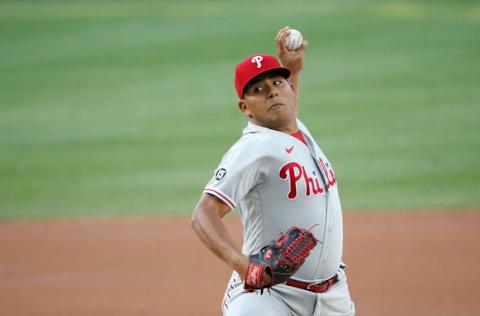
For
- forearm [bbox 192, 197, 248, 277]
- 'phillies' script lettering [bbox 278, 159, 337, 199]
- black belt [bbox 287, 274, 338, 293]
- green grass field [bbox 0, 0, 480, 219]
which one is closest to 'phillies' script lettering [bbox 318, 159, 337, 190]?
'phillies' script lettering [bbox 278, 159, 337, 199]

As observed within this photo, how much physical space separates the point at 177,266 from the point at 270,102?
517 cm

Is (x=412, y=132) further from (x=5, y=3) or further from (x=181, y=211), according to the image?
(x=5, y=3)

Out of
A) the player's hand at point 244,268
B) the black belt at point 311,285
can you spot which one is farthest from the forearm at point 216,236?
the black belt at point 311,285

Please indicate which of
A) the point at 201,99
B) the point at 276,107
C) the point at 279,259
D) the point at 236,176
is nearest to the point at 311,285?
Result: the point at 279,259

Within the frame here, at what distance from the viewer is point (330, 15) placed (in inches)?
997

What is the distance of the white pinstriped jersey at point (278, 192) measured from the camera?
449cm

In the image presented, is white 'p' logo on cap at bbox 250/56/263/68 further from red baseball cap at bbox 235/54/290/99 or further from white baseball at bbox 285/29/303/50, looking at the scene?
white baseball at bbox 285/29/303/50

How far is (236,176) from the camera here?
4.46m

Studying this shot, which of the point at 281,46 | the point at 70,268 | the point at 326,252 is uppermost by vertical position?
the point at 281,46

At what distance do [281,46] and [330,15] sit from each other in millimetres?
20410

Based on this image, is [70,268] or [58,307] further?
[70,268]

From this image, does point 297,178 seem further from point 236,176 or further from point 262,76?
point 262,76

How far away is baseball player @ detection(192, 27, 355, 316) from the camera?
4508 mm

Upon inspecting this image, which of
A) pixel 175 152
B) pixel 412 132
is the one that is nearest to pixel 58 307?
pixel 175 152
